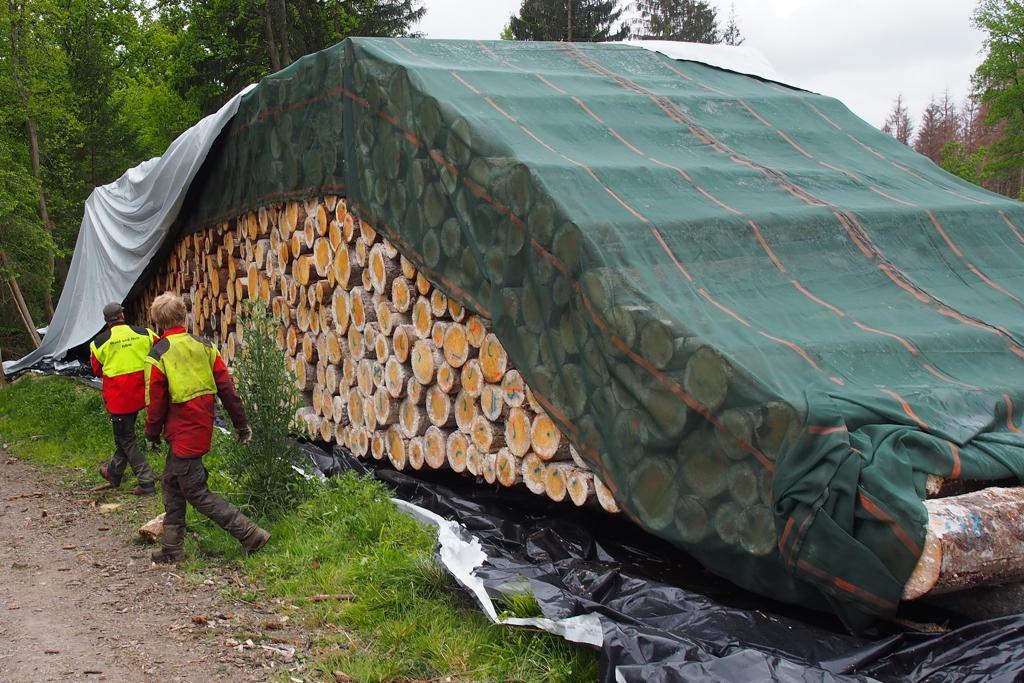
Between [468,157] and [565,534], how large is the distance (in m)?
2.22

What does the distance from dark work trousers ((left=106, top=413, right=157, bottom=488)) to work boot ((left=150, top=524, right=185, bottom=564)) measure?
1.88 m

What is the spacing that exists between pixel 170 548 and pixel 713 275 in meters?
3.57

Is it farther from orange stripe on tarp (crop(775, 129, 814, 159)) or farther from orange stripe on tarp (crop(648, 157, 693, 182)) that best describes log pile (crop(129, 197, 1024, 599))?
orange stripe on tarp (crop(775, 129, 814, 159))

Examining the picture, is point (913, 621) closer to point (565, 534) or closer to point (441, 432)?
point (565, 534)

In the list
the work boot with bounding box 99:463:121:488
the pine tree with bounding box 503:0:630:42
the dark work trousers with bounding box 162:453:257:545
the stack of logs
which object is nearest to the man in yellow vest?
the work boot with bounding box 99:463:121:488

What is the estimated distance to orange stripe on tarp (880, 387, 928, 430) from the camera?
3877 mm

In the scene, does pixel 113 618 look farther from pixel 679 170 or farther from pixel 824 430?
pixel 679 170

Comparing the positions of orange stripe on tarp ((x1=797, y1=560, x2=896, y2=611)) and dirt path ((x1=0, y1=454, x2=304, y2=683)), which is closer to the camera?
orange stripe on tarp ((x1=797, y1=560, x2=896, y2=611))

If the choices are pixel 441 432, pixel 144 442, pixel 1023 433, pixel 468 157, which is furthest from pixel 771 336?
pixel 144 442

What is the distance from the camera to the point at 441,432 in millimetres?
6285

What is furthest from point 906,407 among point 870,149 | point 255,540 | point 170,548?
point 170,548

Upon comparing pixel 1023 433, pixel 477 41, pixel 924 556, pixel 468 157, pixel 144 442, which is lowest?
pixel 144 442

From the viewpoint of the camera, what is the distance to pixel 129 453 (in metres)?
7.69

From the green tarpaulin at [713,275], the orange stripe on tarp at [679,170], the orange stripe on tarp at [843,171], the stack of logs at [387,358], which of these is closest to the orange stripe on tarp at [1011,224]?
the green tarpaulin at [713,275]
